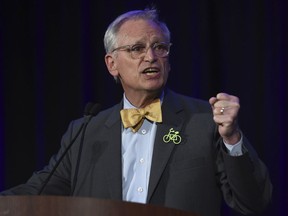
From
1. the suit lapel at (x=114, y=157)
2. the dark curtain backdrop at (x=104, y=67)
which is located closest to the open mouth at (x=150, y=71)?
the suit lapel at (x=114, y=157)

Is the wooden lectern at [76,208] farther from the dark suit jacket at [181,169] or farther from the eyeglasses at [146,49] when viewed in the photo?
the eyeglasses at [146,49]

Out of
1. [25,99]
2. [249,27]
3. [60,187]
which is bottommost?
[60,187]

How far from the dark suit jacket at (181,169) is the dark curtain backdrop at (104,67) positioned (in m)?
0.86

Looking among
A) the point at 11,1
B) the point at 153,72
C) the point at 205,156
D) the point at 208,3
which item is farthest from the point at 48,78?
the point at 205,156

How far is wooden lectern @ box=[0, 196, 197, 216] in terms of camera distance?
2074mm

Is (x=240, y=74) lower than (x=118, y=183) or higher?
higher

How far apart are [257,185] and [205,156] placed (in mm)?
298

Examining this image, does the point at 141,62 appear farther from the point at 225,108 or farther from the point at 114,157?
the point at 225,108

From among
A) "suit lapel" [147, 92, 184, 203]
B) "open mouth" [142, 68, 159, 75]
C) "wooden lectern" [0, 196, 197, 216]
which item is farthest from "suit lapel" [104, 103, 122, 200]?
"wooden lectern" [0, 196, 197, 216]

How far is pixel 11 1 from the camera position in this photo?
4.44 m

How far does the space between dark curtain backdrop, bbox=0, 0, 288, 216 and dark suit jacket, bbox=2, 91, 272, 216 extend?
86 centimetres

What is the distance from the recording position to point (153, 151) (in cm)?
298

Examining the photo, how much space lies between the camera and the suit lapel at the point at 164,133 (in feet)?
9.51

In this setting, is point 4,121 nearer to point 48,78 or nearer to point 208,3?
point 48,78
